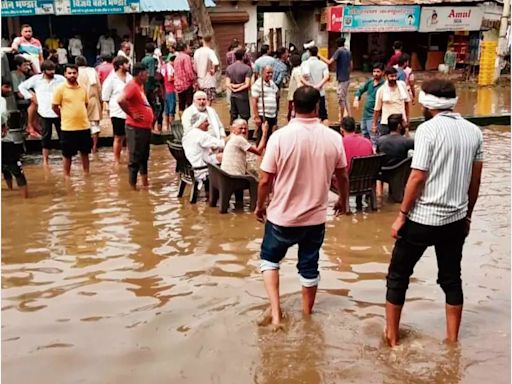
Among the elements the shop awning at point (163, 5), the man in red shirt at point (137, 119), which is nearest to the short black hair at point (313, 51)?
the man in red shirt at point (137, 119)

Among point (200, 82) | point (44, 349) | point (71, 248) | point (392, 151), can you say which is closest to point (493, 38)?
point (200, 82)

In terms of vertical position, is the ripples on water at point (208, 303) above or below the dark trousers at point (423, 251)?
below

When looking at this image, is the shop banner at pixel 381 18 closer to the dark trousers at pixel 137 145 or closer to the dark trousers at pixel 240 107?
the dark trousers at pixel 240 107

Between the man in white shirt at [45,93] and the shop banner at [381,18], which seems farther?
the shop banner at [381,18]

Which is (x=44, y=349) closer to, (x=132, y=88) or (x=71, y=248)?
(x=71, y=248)

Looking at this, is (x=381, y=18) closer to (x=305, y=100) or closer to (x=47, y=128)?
(x=47, y=128)

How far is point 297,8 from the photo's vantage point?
26.4m

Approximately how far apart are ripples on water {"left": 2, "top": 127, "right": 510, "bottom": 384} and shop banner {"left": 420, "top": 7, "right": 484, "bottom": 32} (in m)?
19.1

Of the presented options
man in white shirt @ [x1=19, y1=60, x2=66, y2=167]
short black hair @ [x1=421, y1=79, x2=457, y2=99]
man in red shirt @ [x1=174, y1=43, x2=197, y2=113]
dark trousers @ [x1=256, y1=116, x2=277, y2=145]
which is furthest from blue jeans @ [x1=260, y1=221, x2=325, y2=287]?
man in red shirt @ [x1=174, y1=43, x2=197, y2=113]

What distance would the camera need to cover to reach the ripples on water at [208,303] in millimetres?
4219

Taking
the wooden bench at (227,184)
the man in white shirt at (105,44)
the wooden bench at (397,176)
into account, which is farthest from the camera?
the man in white shirt at (105,44)

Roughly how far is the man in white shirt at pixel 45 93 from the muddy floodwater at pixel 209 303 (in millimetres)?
2472

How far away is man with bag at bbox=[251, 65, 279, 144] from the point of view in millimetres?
11461

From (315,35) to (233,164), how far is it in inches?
757
